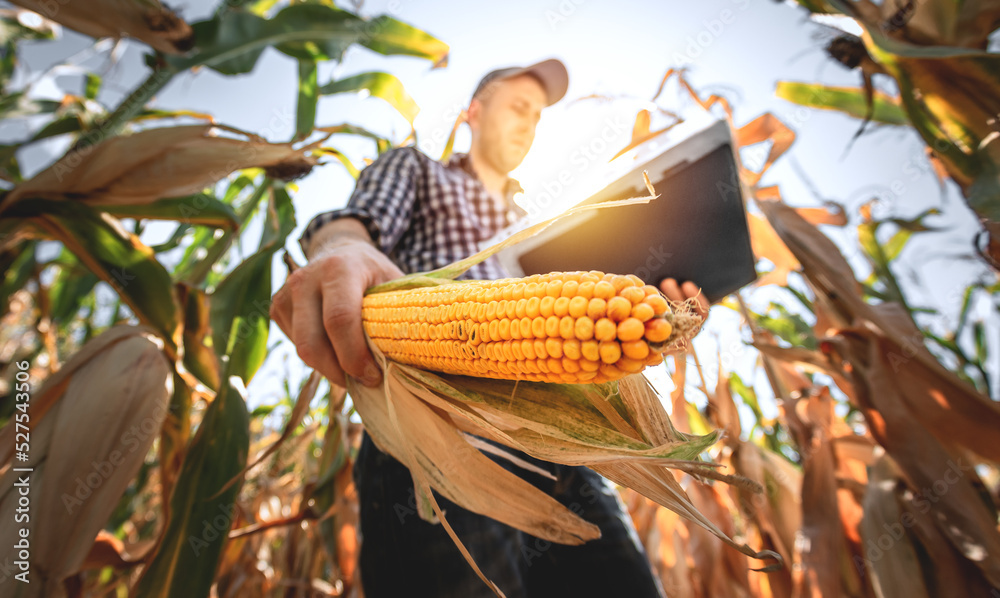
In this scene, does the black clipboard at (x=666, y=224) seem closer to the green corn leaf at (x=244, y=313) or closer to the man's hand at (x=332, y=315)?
the man's hand at (x=332, y=315)

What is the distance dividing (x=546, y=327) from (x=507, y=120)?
1.38 meters

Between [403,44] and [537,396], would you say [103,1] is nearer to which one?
[403,44]

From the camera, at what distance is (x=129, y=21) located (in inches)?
59.5

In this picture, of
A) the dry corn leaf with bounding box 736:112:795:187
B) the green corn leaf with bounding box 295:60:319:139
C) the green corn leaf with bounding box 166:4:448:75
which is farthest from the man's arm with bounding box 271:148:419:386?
the dry corn leaf with bounding box 736:112:795:187

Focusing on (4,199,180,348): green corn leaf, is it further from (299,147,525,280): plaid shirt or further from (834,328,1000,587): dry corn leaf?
(834,328,1000,587): dry corn leaf

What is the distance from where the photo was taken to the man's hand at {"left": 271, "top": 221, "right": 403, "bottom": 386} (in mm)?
779

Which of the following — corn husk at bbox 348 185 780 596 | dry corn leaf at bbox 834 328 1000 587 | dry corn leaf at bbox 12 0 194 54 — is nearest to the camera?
corn husk at bbox 348 185 780 596

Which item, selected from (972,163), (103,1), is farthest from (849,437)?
(103,1)

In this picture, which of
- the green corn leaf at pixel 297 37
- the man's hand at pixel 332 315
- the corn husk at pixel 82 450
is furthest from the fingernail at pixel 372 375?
the green corn leaf at pixel 297 37

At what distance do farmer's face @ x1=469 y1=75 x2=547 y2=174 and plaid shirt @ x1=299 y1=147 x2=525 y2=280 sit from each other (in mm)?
266

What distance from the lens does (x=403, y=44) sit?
75.5 inches

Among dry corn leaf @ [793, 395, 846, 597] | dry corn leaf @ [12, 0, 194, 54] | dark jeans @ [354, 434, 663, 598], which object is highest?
dry corn leaf @ [12, 0, 194, 54]

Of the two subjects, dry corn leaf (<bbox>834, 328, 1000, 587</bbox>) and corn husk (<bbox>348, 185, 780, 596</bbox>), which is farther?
dry corn leaf (<bbox>834, 328, 1000, 587</bbox>)

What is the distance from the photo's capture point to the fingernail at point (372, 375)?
0.83 metres
